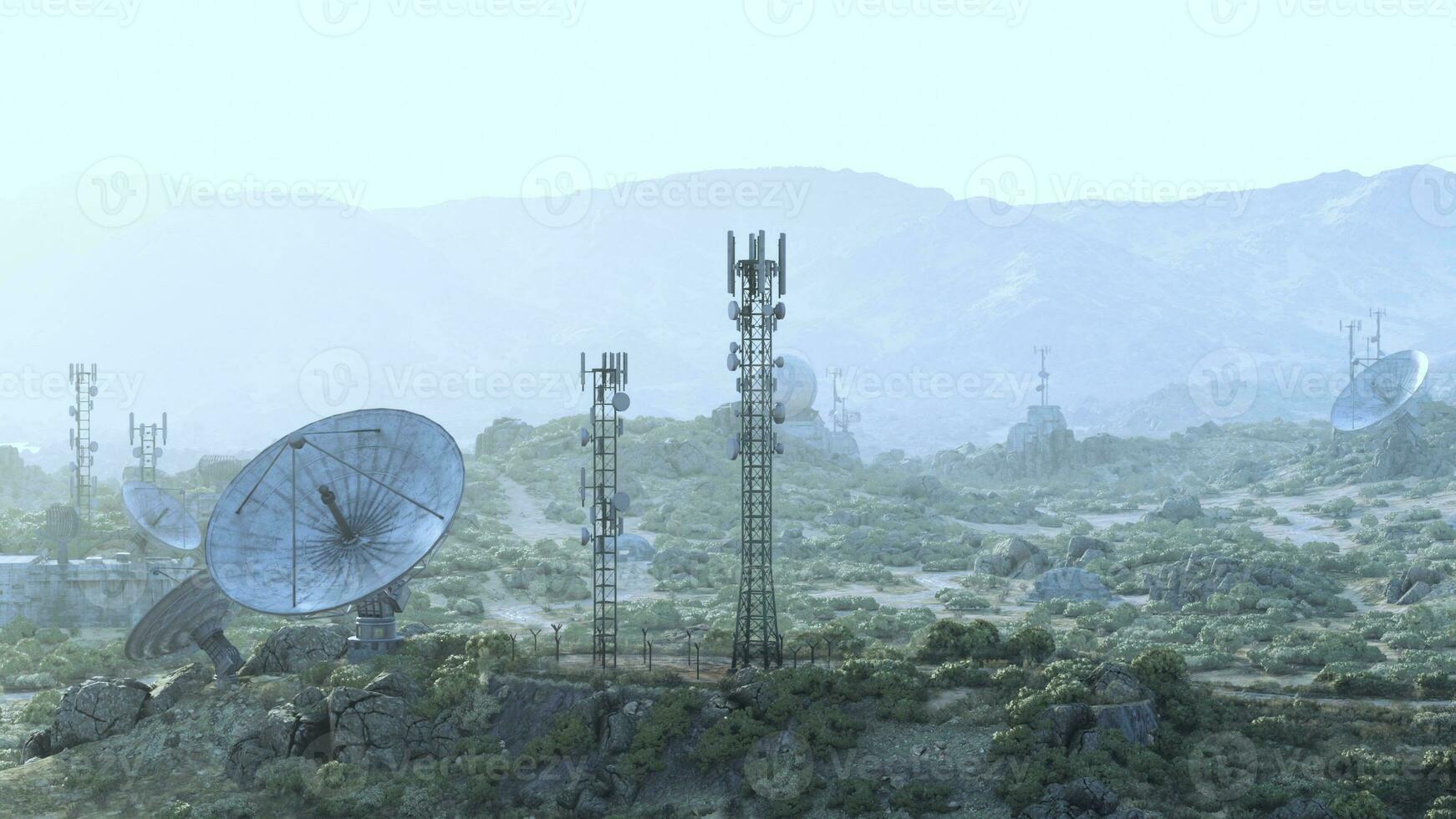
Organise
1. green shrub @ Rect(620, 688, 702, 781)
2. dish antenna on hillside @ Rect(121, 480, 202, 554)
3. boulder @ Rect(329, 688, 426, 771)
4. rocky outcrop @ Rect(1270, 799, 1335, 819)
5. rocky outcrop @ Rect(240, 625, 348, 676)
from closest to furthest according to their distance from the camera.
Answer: rocky outcrop @ Rect(1270, 799, 1335, 819), green shrub @ Rect(620, 688, 702, 781), boulder @ Rect(329, 688, 426, 771), rocky outcrop @ Rect(240, 625, 348, 676), dish antenna on hillside @ Rect(121, 480, 202, 554)

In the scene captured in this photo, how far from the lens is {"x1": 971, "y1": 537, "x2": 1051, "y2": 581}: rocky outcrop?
302 ft

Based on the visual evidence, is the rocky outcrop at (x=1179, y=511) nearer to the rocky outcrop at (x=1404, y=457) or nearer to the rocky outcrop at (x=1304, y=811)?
A: the rocky outcrop at (x=1404, y=457)

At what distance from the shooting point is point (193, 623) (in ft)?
184

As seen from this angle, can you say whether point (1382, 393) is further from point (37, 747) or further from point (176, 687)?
point (37, 747)

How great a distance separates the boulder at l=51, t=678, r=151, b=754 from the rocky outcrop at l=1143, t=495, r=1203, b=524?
83119mm

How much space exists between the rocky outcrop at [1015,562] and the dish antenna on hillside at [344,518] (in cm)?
4537

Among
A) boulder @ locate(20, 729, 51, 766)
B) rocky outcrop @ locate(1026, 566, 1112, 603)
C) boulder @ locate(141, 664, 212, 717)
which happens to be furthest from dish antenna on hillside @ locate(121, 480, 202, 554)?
rocky outcrop @ locate(1026, 566, 1112, 603)

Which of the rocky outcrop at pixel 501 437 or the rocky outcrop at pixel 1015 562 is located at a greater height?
the rocky outcrop at pixel 501 437

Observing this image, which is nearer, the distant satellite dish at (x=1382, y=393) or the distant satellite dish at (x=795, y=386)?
the distant satellite dish at (x=1382, y=393)

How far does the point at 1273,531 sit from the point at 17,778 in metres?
87.7

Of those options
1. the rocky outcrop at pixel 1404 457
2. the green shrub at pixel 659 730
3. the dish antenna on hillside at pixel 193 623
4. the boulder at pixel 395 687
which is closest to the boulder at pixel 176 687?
the dish antenna on hillside at pixel 193 623

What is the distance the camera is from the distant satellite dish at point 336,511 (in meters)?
52.2

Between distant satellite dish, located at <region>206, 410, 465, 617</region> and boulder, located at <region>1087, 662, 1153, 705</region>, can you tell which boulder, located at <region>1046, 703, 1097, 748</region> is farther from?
distant satellite dish, located at <region>206, 410, 465, 617</region>

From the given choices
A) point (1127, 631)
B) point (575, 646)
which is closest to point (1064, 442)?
point (1127, 631)
